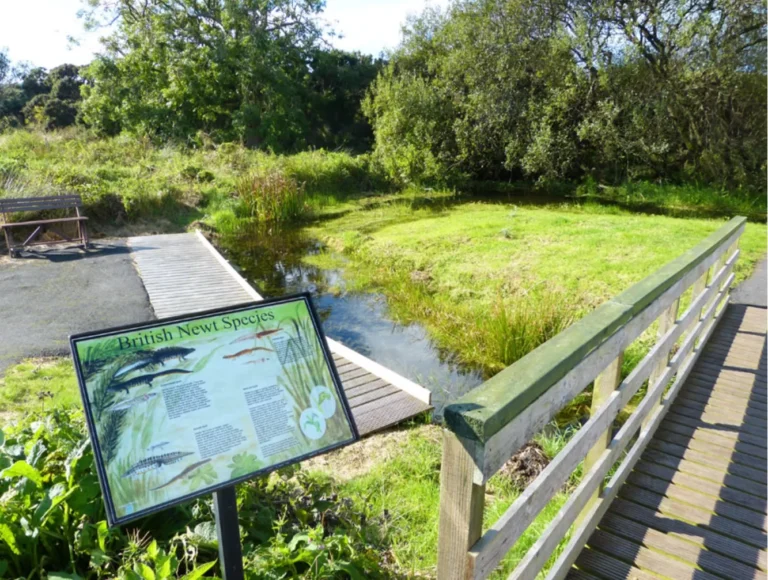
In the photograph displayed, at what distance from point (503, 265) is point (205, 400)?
25.1 ft

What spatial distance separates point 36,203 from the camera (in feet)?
31.7

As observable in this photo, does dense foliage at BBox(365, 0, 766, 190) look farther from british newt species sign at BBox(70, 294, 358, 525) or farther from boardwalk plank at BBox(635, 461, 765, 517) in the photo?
british newt species sign at BBox(70, 294, 358, 525)

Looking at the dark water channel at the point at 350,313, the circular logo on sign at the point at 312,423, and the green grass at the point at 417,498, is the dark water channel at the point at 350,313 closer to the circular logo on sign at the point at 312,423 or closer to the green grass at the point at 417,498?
the green grass at the point at 417,498

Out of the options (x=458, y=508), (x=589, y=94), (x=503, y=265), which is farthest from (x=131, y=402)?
(x=589, y=94)

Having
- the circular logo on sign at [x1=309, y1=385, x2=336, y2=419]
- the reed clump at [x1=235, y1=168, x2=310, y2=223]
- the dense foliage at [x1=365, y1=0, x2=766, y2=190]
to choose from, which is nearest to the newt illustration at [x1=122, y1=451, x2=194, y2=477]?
the circular logo on sign at [x1=309, y1=385, x2=336, y2=419]

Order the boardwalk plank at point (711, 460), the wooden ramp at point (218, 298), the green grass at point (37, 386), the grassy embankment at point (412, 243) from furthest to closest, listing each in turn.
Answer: the wooden ramp at point (218, 298) < the green grass at point (37, 386) < the grassy embankment at point (412, 243) < the boardwalk plank at point (711, 460)

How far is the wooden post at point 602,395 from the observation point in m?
2.14

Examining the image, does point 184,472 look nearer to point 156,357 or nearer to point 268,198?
point 156,357

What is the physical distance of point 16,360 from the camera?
493cm

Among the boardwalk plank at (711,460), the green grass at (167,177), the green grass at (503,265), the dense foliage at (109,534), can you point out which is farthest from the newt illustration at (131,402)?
the green grass at (167,177)

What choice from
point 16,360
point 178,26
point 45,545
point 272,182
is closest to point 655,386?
point 45,545

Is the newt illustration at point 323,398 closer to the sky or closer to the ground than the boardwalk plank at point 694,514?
closer to the sky

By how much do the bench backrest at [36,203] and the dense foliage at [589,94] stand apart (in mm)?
11343

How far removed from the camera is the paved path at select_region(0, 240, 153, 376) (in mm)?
5512
